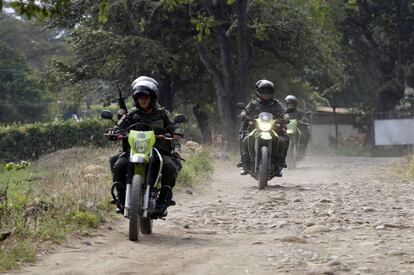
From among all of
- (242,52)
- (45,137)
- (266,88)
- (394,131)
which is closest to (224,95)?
(242,52)

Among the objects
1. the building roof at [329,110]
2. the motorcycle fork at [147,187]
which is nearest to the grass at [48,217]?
the motorcycle fork at [147,187]

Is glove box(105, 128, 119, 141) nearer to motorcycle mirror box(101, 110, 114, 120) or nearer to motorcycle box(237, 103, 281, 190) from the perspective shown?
motorcycle mirror box(101, 110, 114, 120)

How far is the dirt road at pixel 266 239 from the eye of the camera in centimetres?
746

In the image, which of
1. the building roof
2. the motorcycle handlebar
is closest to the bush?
the motorcycle handlebar

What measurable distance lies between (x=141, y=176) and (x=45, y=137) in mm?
29491

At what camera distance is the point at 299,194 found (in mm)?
14188

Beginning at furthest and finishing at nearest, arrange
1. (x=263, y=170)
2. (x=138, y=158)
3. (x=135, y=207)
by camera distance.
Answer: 1. (x=263, y=170)
2. (x=138, y=158)
3. (x=135, y=207)

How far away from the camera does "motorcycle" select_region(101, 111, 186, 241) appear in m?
8.99

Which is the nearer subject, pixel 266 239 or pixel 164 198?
pixel 266 239

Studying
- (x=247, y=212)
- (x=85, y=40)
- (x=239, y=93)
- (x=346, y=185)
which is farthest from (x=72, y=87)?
(x=247, y=212)

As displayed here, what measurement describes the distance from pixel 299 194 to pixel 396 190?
1.95 m

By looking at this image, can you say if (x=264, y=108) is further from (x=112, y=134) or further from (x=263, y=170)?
(x=112, y=134)

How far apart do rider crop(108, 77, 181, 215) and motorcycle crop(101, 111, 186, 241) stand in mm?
83

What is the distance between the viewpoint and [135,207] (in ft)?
29.2
